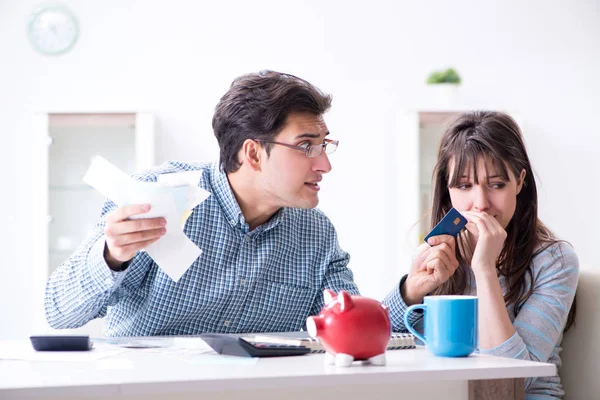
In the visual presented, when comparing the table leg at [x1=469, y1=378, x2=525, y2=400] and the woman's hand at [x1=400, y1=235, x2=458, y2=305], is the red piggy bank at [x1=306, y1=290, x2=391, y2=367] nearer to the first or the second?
the table leg at [x1=469, y1=378, x2=525, y2=400]

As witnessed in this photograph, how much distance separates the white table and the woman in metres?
0.35

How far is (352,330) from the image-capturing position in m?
1.13

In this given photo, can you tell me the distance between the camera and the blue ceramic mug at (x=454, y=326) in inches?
48.0

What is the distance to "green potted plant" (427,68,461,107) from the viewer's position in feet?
13.6

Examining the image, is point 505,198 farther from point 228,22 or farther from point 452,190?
point 228,22

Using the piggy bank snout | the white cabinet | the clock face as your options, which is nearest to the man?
the piggy bank snout

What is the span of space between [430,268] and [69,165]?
270cm

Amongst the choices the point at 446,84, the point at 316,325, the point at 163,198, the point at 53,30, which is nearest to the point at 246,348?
the point at 316,325

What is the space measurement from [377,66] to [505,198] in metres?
2.67

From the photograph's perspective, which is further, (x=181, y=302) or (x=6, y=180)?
(x=6, y=180)

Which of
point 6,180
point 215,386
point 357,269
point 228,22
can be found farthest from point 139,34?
point 215,386

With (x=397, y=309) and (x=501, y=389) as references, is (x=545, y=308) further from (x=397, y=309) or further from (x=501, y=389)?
(x=501, y=389)

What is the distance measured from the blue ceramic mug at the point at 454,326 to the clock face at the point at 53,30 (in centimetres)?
350

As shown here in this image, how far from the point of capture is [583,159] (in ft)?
14.4
